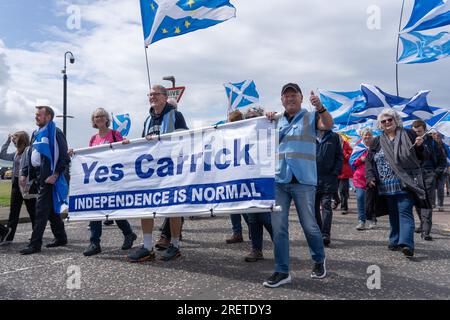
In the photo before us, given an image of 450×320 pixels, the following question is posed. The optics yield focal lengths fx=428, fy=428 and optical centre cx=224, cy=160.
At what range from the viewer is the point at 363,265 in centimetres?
491

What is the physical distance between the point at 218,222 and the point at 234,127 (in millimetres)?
4476

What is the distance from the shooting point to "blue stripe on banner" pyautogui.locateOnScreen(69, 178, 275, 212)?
443 cm

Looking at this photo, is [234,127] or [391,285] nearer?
[391,285]

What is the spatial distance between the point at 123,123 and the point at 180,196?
1423cm

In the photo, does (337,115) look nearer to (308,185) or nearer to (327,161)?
(327,161)

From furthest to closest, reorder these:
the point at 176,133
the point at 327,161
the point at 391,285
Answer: the point at 327,161 → the point at 176,133 → the point at 391,285

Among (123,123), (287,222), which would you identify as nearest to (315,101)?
(287,222)

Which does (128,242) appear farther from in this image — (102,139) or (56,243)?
(102,139)

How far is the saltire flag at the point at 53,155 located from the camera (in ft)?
20.2

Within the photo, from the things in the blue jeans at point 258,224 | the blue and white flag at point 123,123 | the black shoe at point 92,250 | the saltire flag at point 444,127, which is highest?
the blue and white flag at point 123,123

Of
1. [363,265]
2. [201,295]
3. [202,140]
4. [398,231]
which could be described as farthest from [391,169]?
[201,295]

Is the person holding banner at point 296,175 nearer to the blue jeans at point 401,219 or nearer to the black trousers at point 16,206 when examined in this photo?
the blue jeans at point 401,219

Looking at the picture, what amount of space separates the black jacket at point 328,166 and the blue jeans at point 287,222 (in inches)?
86.7

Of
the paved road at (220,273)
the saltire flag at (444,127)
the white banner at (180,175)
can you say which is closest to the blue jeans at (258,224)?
the paved road at (220,273)
